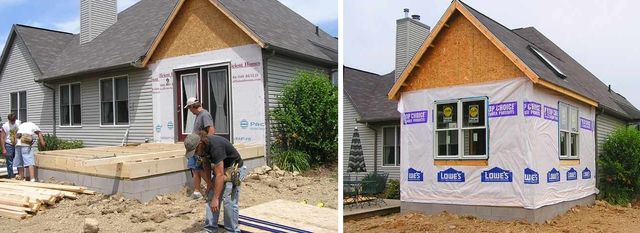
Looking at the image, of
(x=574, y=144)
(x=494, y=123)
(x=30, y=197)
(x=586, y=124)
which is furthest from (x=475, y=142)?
(x=30, y=197)

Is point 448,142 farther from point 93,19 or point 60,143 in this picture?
point 93,19

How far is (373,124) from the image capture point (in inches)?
206

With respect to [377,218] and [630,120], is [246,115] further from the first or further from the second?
[630,120]

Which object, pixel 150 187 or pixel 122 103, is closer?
pixel 150 187

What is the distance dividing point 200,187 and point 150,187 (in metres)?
0.64

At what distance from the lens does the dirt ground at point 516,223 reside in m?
3.04

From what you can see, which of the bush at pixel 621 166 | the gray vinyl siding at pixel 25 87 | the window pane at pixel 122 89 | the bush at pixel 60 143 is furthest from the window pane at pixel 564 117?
the gray vinyl siding at pixel 25 87

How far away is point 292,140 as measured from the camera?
23.1ft

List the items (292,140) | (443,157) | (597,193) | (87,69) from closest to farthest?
(597,193) < (443,157) < (292,140) < (87,69)

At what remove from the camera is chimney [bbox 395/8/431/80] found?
11.6 feet

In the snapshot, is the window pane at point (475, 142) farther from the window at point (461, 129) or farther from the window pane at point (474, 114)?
the window pane at point (474, 114)

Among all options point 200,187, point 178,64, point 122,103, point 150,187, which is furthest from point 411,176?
point 122,103

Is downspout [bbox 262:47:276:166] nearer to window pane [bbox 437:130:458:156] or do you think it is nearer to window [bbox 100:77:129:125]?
window pane [bbox 437:130:458:156]

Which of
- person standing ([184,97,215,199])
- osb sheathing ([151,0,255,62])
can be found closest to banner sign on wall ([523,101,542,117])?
person standing ([184,97,215,199])
